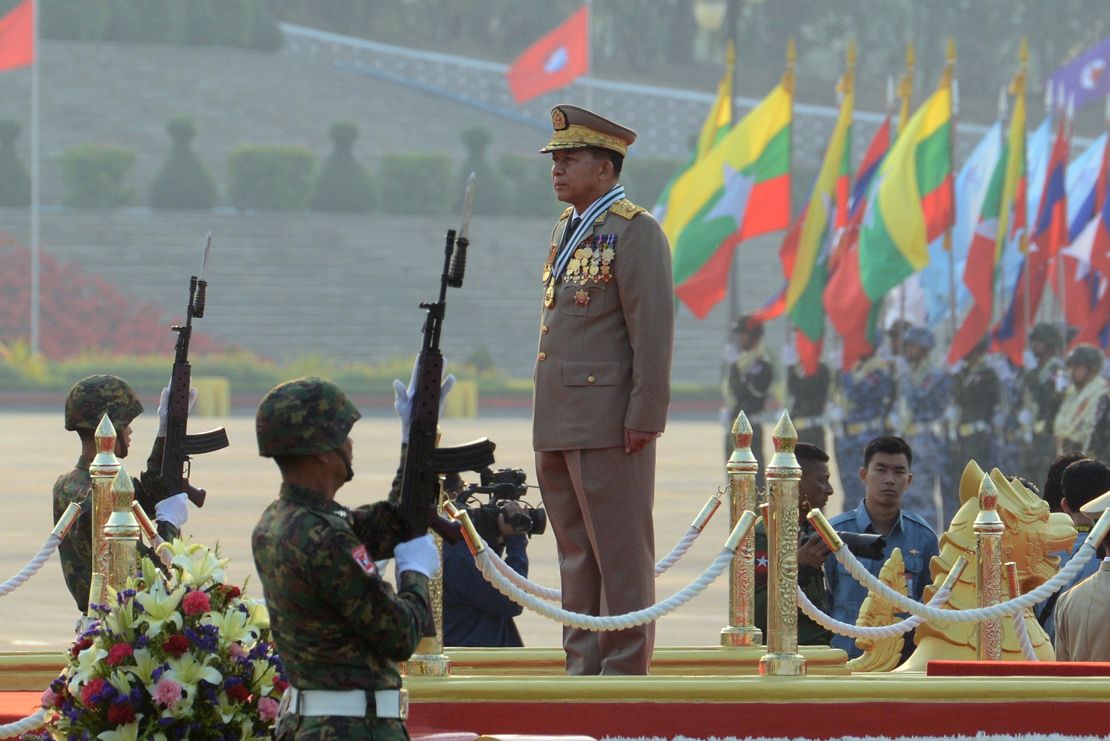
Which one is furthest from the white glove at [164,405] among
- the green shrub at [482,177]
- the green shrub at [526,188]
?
the green shrub at [526,188]

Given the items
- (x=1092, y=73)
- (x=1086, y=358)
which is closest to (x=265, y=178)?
(x=1092, y=73)

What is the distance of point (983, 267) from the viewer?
57.9ft

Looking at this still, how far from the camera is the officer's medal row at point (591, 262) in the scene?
572 centimetres

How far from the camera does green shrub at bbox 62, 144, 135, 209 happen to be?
38.1 m

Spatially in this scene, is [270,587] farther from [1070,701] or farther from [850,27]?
[850,27]

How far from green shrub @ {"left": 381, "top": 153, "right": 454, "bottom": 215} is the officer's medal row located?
115 feet

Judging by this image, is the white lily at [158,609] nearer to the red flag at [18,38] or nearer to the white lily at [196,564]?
the white lily at [196,564]

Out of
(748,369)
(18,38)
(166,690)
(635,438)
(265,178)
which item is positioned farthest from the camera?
(265,178)

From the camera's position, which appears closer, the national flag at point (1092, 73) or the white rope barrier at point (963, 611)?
the white rope barrier at point (963, 611)

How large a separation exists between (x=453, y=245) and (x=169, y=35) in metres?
47.2

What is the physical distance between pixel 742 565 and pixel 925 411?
9648 millimetres

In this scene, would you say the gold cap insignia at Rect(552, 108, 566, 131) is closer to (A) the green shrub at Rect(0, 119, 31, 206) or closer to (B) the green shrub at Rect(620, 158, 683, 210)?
(A) the green shrub at Rect(0, 119, 31, 206)

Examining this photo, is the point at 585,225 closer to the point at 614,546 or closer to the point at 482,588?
the point at 614,546

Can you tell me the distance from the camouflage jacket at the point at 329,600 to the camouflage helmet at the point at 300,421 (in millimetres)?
79
